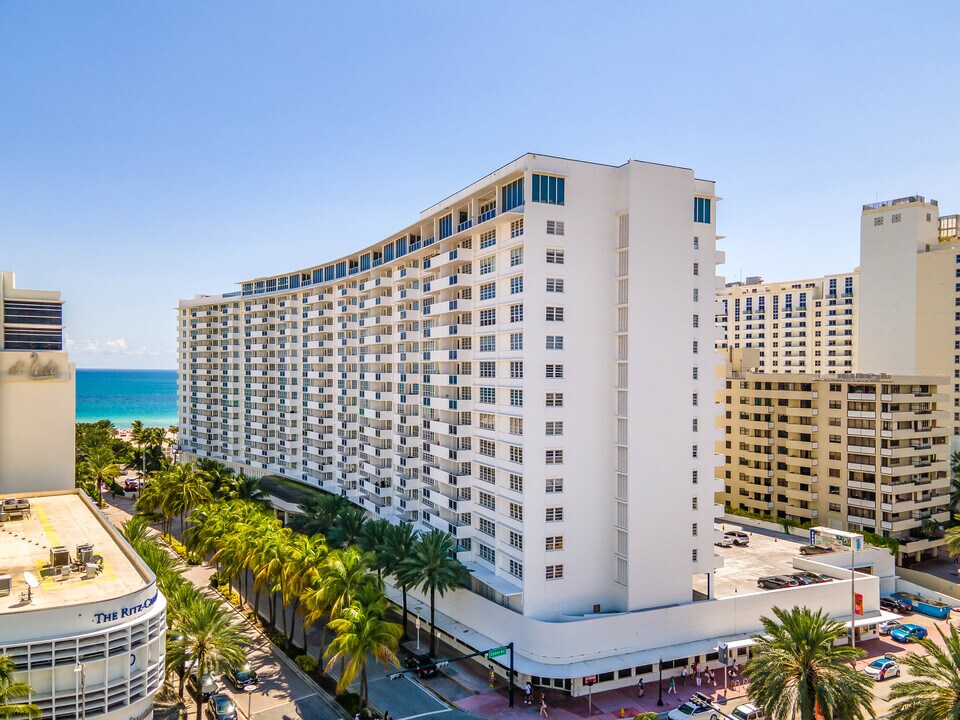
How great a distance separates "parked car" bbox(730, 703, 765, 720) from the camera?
131 ft

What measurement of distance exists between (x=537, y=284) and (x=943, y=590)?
56.8 metres

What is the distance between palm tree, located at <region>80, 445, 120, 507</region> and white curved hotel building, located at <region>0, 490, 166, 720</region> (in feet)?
187

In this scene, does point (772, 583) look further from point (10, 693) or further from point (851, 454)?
point (10, 693)

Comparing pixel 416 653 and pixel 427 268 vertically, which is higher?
pixel 427 268

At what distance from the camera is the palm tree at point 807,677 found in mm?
31250

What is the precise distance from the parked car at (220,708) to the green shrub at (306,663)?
5942 millimetres

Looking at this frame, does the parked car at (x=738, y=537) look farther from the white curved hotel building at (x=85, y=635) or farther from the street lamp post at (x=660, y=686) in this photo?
the white curved hotel building at (x=85, y=635)

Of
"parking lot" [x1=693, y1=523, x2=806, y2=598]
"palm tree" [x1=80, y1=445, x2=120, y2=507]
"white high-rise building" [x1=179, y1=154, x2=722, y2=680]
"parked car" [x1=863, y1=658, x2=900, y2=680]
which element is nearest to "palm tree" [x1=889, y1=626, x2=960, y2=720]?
"white high-rise building" [x1=179, y1=154, x2=722, y2=680]

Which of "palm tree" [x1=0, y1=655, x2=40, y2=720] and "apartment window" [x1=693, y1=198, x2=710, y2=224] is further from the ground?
"apartment window" [x1=693, y1=198, x2=710, y2=224]

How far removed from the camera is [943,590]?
65.8 m

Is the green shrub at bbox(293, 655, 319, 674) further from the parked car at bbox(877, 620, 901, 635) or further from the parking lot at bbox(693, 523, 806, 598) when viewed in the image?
the parked car at bbox(877, 620, 901, 635)

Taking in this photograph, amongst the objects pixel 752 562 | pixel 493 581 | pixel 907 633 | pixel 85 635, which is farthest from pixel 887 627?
pixel 85 635

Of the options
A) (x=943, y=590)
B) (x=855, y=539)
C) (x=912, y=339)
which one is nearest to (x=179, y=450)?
(x=855, y=539)

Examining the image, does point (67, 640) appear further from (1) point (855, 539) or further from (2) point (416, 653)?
(1) point (855, 539)
